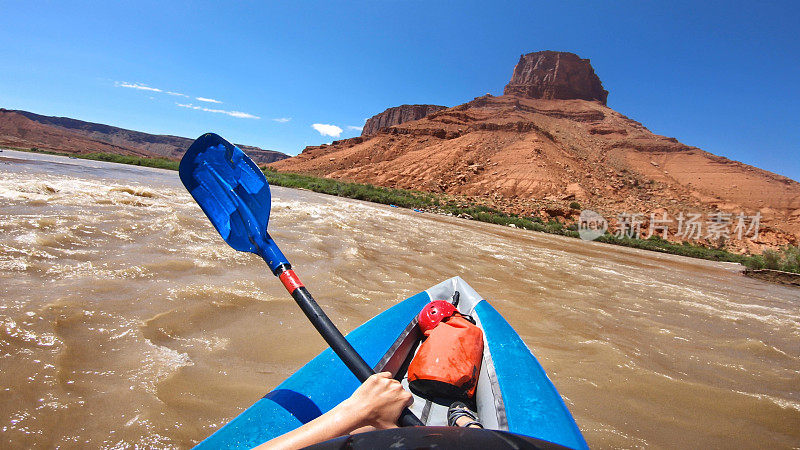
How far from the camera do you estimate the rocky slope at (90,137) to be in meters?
68.3

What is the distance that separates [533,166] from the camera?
3125cm

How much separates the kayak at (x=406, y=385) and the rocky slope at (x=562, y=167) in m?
20.7

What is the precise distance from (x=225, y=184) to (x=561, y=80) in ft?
233

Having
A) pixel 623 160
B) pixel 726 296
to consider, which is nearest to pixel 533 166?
pixel 623 160

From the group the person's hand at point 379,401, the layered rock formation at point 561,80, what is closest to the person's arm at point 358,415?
the person's hand at point 379,401

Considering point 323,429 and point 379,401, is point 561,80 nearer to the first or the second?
point 379,401

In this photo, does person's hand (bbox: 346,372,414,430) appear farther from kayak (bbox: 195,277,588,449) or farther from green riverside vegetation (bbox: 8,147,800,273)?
green riverside vegetation (bbox: 8,147,800,273)

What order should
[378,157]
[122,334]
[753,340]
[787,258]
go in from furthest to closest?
[378,157] < [787,258] < [753,340] < [122,334]

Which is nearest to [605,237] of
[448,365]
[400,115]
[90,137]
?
[448,365]

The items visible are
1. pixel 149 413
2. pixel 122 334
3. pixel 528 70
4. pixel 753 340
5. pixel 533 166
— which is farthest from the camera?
pixel 528 70

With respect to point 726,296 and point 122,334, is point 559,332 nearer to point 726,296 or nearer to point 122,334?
point 122,334

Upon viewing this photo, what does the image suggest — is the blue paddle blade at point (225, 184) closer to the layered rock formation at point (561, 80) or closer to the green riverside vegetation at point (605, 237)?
the green riverside vegetation at point (605, 237)

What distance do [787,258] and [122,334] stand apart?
17.2m


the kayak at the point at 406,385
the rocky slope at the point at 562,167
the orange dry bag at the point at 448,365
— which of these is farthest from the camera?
the rocky slope at the point at 562,167
